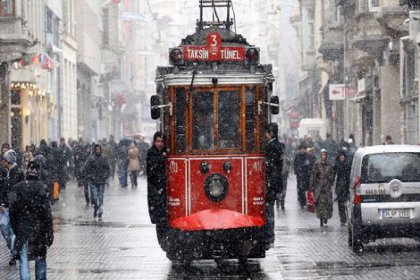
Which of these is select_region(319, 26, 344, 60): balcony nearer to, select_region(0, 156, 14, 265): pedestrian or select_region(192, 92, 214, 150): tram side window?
select_region(0, 156, 14, 265): pedestrian

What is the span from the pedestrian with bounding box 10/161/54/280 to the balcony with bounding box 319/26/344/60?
45.2m

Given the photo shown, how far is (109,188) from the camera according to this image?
1934 inches

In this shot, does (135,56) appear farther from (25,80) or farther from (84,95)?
(25,80)

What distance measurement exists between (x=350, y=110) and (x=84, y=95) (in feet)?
89.8

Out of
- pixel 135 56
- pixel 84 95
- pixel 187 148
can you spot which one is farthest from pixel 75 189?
pixel 135 56

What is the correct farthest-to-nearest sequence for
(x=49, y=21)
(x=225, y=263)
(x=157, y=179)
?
(x=49, y=21), (x=225, y=263), (x=157, y=179)

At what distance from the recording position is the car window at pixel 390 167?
19.8 m

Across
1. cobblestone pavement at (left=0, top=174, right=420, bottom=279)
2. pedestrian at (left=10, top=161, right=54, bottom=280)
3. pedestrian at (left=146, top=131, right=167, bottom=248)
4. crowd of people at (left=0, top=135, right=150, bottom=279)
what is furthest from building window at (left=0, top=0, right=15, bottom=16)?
pedestrian at (left=10, top=161, right=54, bottom=280)

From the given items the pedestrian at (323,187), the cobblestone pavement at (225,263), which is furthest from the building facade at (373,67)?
the cobblestone pavement at (225,263)

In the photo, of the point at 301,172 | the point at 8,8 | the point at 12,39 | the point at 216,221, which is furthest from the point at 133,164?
the point at 216,221

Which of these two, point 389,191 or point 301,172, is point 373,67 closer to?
point 301,172

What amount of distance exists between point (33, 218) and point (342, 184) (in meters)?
12.7

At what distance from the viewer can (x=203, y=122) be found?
59.4 feet

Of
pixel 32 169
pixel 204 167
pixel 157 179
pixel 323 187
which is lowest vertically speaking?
pixel 323 187
